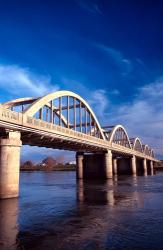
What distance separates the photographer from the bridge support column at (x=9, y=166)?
21.4m

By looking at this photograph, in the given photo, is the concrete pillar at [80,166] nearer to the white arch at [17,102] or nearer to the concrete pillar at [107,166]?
the concrete pillar at [107,166]

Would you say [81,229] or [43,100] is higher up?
[43,100]

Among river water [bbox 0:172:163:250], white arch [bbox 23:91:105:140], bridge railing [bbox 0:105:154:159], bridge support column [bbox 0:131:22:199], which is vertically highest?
white arch [bbox 23:91:105:140]

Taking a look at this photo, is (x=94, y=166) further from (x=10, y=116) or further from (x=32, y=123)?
(x=10, y=116)

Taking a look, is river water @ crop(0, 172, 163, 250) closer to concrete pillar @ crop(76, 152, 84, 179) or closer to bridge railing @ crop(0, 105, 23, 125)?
bridge railing @ crop(0, 105, 23, 125)

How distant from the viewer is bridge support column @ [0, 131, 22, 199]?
70.1 feet

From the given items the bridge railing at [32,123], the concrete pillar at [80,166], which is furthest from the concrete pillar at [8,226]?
the concrete pillar at [80,166]

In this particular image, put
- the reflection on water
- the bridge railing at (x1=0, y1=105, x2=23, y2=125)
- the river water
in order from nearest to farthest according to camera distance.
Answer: the river water
the reflection on water
the bridge railing at (x1=0, y1=105, x2=23, y2=125)

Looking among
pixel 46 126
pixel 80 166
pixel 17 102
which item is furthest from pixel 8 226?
pixel 80 166

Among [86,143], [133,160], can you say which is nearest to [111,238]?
[86,143]

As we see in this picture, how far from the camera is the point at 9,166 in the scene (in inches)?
854

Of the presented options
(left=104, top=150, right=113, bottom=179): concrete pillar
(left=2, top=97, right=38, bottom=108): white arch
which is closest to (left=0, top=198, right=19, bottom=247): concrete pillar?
(left=2, top=97, right=38, bottom=108): white arch

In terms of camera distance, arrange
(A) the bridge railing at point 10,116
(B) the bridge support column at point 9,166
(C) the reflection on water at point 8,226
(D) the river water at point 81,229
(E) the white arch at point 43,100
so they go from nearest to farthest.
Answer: (D) the river water at point 81,229 < (C) the reflection on water at point 8,226 < (A) the bridge railing at point 10,116 < (B) the bridge support column at point 9,166 < (E) the white arch at point 43,100

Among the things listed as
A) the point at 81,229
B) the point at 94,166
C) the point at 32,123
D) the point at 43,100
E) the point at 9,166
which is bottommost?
the point at 81,229
